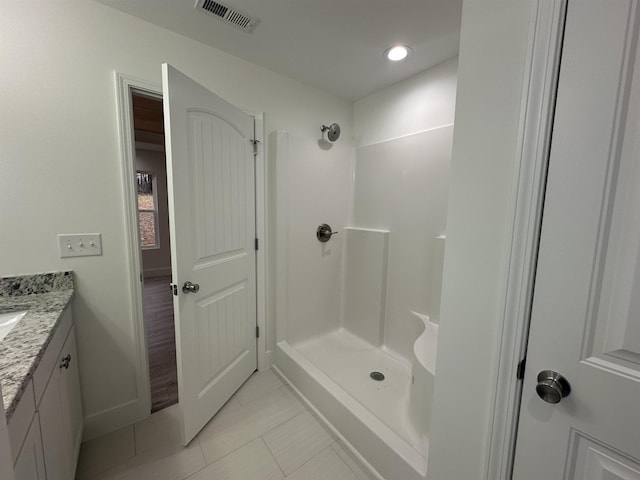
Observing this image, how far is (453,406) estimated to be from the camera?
0.88 metres

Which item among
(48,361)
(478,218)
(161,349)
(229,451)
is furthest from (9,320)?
(478,218)

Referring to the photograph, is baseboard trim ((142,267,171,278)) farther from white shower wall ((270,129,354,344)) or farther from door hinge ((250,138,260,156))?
door hinge ((250,138,260,156))

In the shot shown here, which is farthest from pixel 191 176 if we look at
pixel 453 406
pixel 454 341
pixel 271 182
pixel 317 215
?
pixel 453 406

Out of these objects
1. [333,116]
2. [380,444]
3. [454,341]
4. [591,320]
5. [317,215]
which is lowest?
[380,444]

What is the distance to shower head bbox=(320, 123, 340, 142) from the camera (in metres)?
2.10

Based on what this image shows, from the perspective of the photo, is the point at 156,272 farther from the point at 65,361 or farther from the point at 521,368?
the point at 521,368

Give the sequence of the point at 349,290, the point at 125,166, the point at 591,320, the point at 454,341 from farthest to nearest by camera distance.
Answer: the point at 349,290, the point at 125,166, the point at 454,341, the point at 591,320

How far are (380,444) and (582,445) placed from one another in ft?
2.85

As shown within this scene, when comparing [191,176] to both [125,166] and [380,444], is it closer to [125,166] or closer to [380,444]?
[125,166]

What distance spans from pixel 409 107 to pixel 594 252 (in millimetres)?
1697

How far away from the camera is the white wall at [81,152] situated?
1.18 metres

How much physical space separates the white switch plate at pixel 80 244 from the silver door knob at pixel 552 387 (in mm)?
1941

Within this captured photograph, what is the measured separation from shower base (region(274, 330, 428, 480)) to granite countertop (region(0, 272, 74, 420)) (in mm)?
1355

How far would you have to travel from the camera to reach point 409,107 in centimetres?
195
